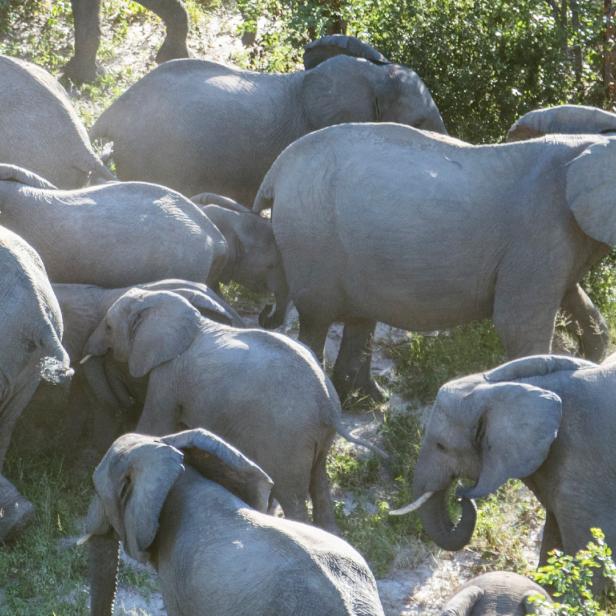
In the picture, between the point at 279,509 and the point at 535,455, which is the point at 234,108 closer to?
the point at 279,509

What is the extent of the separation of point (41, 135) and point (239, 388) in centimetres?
291

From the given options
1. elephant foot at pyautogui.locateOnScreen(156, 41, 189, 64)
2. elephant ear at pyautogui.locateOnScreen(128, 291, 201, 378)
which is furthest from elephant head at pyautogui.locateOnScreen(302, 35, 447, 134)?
elephant ear at pyautogui.locateOnScreen(128, 291, 201, 378)

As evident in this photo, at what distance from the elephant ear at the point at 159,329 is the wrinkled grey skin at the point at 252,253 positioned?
152 cm

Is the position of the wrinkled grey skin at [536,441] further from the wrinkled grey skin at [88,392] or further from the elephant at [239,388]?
the wrinkled grey skin at [88,392]

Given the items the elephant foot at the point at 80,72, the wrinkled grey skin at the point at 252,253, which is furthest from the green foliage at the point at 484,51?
the elephant foot at the point at 80,72

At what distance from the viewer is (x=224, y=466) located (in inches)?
219

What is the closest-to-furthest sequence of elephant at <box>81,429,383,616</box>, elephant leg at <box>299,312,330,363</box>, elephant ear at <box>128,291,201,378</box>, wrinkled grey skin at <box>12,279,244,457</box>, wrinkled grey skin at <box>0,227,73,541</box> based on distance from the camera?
elephant at <box>81,429,383,616</box>
wrinkled grey skin at <box>0,227,73,541</box>
elephant ear at <box>128,291,201,378</box>
wrinkled grey skin at <box>12,279,244,457</box>
elephant leg at <box>299,312,330,363</box>

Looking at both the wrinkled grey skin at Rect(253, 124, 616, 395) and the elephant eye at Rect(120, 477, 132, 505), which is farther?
the wrinkled grey skin at Rect(253, 124, 616, 395)

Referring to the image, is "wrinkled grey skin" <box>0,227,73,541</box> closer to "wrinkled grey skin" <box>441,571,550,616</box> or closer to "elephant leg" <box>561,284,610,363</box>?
"wrinkled grey skin" <box>441,571,550,616</box>

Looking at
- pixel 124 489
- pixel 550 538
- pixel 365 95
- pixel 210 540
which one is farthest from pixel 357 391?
pixel 210 540

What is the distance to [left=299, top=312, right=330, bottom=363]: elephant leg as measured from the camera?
26.9 feet

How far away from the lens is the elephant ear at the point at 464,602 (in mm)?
5504

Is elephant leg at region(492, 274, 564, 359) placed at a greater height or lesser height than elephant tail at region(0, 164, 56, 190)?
lesser

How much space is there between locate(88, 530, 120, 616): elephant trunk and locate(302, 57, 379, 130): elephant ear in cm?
452
